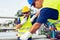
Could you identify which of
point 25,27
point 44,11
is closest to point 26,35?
point 25,27

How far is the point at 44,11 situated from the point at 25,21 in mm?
276

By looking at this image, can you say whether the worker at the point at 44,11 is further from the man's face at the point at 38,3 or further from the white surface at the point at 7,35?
the white surface at the point at 7,35

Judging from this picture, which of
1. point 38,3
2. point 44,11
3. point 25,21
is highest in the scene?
point 38,3

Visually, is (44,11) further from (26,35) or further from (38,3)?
(26,35)

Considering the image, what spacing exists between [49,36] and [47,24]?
157 mm

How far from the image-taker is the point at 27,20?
2.16m

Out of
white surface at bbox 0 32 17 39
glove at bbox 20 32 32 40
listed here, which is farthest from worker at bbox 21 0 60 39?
white surface at bbox 0 32 17 39

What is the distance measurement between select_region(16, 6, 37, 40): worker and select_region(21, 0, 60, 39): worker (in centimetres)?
6

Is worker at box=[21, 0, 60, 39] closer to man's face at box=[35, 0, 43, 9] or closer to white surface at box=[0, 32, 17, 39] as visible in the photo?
man's face at box=[35, 0, 43, 9]

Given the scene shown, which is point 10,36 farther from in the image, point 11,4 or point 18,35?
point 11,4

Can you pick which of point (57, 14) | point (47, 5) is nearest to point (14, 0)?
point (47, 5)

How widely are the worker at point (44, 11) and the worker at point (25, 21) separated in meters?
0.06

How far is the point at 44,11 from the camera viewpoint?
213 centimetres

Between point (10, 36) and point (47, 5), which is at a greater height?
point (47, 5)
